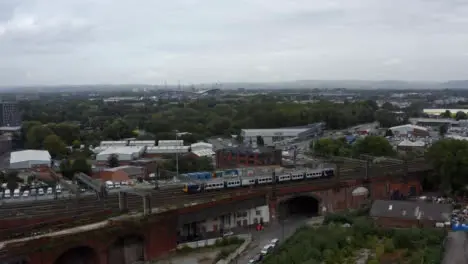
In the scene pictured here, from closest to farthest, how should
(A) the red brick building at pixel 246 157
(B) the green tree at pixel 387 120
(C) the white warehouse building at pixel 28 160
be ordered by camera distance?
1. (A) the red brick building at pixel 246 157
2. (C) the white warehouse building at pixel 28 160
3. (B) the green tree at pixel 387 120

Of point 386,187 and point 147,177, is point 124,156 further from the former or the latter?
point 386,187

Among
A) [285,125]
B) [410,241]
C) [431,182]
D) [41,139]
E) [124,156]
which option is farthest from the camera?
[285,125]

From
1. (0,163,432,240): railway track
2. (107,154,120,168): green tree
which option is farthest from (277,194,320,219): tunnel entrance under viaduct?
(107,154,120,168): green tree

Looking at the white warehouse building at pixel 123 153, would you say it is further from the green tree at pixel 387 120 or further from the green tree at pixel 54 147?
the green tree at pixel 387 120

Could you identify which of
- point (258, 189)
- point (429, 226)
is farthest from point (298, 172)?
point (429, 226)

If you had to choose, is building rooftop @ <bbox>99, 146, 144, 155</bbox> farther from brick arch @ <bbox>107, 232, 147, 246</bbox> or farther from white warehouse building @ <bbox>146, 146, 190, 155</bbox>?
brick arch @ <bbox>107, 232, 147, 246</bbox>

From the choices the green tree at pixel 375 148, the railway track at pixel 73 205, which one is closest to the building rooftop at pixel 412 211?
the railway track at pixel 73 205
